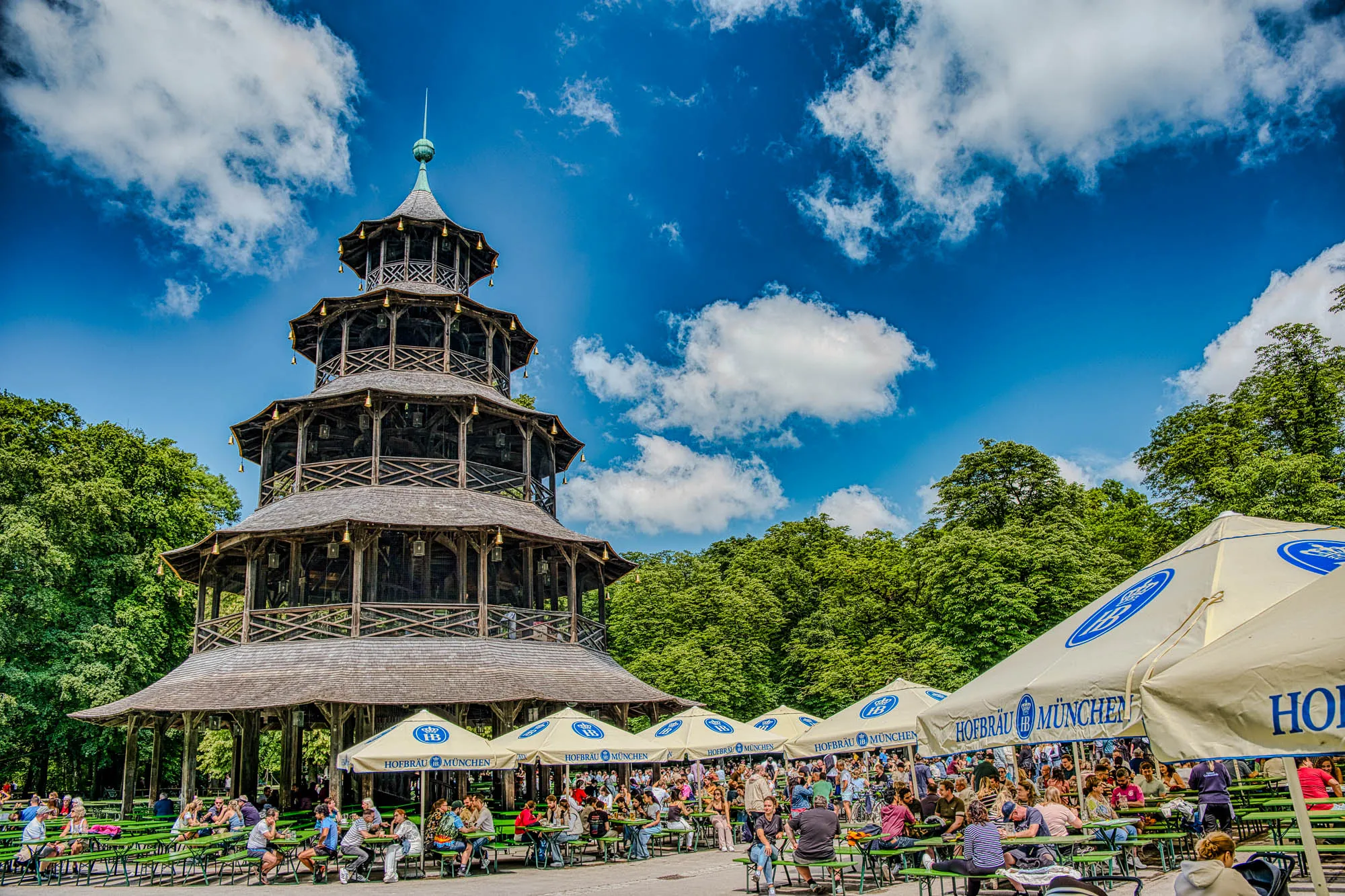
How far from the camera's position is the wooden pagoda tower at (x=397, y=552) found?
78.6 feet

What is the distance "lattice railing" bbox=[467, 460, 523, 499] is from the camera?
100ft

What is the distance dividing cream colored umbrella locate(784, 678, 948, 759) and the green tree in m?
27.2

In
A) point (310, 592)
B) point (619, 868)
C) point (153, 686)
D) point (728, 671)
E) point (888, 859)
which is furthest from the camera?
point (728, 671)

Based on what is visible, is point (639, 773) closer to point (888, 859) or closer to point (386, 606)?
point (386, 606)

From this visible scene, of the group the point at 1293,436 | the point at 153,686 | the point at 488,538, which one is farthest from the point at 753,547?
the point at 153,686

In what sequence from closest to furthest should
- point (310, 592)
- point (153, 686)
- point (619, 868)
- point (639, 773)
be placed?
point (619, 868) < point (153, 686) < point (310, 592) < point (639, 773)

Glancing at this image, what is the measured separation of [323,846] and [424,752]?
2.39 meters

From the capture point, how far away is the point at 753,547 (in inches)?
2355

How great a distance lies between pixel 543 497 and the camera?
1275 inches

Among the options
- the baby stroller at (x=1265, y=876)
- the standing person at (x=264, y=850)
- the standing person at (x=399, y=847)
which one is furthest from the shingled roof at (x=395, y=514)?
the baby stroller at (x=1265, y=876)

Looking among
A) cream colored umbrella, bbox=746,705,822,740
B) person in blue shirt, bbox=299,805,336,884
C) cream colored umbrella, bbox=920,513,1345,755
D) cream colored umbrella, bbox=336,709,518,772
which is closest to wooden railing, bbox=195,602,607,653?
cream colored umbrella, bbox=336,709,518,772

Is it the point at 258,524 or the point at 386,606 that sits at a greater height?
the point at 258,524

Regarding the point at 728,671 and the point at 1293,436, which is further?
the point at 728,671

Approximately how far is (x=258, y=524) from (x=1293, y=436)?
40256mm
